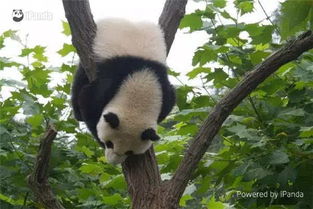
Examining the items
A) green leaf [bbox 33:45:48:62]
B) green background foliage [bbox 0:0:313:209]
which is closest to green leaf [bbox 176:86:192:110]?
green background foliage [bbox 0:0:313:209]

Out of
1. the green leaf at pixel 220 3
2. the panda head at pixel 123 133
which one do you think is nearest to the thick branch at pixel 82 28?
the panda head at pixel 123 133

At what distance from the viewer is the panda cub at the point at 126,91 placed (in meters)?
3.52

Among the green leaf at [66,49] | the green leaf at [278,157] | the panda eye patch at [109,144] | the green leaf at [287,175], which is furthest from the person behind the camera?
the green leaf at [66,49]

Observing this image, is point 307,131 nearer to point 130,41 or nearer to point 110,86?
point 110,86

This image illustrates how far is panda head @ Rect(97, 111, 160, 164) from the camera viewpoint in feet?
11.2

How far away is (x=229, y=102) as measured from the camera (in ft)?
9.20

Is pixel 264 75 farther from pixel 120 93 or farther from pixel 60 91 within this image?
pixel 60 91

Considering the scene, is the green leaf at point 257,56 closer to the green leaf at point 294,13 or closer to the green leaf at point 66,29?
the green leaf at point 66,29

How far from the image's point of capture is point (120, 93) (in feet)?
11.8

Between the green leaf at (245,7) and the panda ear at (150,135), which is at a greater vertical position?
the green leaf at (245,7)

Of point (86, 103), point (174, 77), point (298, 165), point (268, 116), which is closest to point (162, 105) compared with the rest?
point (174, 77)

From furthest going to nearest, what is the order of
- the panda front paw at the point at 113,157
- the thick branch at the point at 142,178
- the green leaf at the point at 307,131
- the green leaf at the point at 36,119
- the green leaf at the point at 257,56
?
the green leaf at the point at 36,119, the panda front paw at the point at 113,157, the green leaf at the point at 257,56, the thick branch at the point at 142,178, the green leaf at the point at 307,131

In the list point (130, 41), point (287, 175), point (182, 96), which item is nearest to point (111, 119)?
point (182, 96)

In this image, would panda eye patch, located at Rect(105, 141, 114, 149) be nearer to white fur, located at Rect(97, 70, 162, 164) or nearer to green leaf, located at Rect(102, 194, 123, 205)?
white fur, located at Rect(97, 70, 162, 164)
